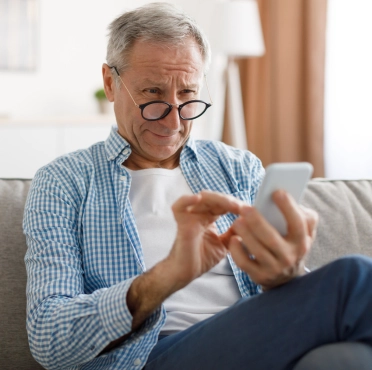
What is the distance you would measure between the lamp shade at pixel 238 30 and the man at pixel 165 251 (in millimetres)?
2406

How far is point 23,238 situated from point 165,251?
0.36 meters

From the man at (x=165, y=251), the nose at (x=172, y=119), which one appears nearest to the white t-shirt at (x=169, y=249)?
the man at (x=165, y=251)

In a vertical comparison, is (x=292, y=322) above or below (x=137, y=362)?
above

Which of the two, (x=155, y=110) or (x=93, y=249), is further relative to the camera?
(x=155, y=110)

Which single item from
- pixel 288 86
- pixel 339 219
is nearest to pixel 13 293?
pixel 339 219

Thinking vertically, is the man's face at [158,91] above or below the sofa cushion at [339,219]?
above

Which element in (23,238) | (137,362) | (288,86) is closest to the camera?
(137,362)

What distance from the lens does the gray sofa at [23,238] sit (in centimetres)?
144

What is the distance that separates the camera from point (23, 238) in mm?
1520

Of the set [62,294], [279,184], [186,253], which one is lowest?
[62,294]

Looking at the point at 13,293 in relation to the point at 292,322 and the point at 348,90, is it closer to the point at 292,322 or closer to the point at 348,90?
the point at 292,322

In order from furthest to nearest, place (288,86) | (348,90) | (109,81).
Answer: (288,86) → (348,90) → (109,81)

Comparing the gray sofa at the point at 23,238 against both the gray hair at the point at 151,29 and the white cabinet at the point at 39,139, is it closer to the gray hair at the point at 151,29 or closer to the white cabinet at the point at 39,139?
the gray hair at the point at 151,29

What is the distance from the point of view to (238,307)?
1068 millimetres
